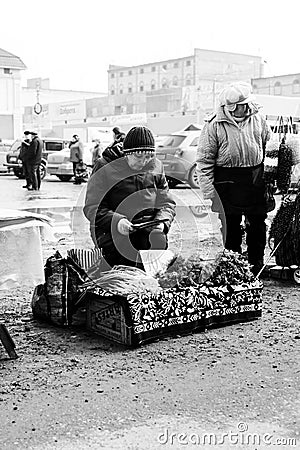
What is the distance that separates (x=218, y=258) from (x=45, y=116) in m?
62.0

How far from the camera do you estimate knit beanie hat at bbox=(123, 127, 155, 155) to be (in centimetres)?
521

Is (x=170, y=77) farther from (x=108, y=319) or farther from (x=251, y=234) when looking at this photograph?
(x=108, y=319)

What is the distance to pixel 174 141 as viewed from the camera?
20562 mm

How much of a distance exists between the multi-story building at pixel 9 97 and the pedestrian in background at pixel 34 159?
36193mm

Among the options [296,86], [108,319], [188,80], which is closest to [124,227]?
[108,319]

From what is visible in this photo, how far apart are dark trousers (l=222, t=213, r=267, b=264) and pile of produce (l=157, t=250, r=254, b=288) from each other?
112 centimetres

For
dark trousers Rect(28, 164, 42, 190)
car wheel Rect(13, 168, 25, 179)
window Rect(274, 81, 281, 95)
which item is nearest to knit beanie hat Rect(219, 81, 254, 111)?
dark trousers Rect(28, 164, 42, 190)

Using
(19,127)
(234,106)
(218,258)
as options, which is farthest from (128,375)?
(19,127)

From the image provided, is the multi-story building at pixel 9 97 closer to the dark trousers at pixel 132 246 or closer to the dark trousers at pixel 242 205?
the dark trousers at pixel 242 205

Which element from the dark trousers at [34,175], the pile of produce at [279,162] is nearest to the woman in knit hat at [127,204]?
the pile of produce at [279,162]

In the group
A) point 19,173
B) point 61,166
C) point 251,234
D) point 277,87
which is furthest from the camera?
point 277,87

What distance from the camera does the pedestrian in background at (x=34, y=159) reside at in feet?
62.3

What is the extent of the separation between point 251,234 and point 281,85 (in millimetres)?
47335

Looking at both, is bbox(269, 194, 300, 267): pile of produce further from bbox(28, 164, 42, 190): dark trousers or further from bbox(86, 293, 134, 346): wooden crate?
bbox(28, 164, 42, 190): dark trousers
